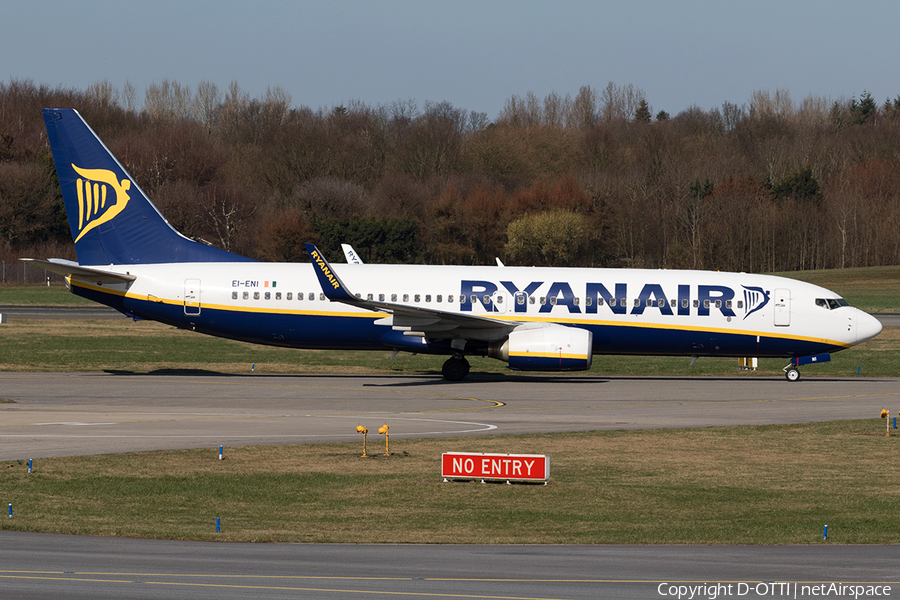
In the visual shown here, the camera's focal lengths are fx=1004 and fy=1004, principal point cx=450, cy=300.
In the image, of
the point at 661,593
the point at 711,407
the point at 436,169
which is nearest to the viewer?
the point at 661,593

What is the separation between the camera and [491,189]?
411ft

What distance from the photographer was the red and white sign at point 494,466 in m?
18.8

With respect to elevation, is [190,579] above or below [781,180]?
below

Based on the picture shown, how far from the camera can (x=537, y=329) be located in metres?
35.4

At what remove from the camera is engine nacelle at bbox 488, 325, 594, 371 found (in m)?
34.6

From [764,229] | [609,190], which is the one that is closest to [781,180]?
[764,229]

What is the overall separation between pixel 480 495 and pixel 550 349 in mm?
16960

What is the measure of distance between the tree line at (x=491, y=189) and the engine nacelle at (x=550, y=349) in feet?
226

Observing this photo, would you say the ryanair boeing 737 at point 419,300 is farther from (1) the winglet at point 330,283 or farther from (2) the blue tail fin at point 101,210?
(1) the winglet at point 330,283

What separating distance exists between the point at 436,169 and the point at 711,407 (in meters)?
108

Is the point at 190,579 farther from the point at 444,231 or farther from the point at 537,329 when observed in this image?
the point at 444,231

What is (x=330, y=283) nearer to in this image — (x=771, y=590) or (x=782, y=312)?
(x=782, y=312)

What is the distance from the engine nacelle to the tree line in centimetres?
6880

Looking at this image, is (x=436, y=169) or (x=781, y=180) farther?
(x=436, y=169)
